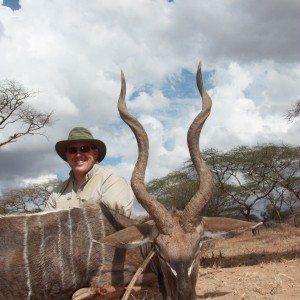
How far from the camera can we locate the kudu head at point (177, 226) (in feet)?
11.1

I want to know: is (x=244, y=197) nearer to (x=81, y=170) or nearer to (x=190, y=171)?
(x=190, y=171)

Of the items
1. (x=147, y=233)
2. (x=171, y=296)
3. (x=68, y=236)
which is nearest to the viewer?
(x=171, y=296)

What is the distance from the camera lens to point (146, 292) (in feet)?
13.1

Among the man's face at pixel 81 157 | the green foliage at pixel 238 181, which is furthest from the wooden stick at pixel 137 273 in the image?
the green foliage at pixel 238 181

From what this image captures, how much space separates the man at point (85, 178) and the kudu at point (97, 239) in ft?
1.08

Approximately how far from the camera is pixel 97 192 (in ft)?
15.2

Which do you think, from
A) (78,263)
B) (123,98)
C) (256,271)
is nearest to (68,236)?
(78,263)

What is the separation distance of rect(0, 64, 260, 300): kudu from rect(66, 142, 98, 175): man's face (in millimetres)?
728

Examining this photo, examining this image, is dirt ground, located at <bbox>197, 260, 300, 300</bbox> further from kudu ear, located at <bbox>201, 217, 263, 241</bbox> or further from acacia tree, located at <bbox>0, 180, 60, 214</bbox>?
acacia tree, located at <bbox>0, 180, 60, 214</bbox>

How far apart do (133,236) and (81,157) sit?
1463 mm

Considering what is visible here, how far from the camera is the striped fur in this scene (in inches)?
153

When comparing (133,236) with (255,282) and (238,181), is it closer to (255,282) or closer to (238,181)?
(255,282)

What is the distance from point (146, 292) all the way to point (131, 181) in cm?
92

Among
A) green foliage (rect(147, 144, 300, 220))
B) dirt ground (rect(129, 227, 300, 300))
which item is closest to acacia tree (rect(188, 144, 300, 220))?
green foliage (rect(147, 144, 300, 220))
